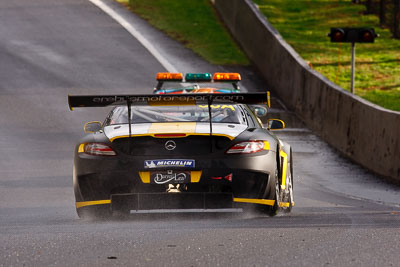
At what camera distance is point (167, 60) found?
3306 centimetres

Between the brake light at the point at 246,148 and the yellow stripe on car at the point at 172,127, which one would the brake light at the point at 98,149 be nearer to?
the yellow stripe on car at the point at 172,127

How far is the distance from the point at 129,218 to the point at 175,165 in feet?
2.95

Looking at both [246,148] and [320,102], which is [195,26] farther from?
[246,148]

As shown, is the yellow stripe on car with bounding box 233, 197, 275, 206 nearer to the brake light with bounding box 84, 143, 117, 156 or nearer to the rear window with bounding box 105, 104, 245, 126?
the rear window with bounding box 105, 104, 245, 126

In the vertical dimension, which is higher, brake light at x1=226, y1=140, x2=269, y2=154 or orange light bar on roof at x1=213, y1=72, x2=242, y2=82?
brake light at x1=226, y1=140, x2=269, y2=154

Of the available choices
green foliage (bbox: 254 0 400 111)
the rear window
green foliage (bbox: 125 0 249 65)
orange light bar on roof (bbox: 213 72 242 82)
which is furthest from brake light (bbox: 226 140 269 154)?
green foliage (bbox: 125 0 249 65)

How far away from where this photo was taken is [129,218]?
35.6ft

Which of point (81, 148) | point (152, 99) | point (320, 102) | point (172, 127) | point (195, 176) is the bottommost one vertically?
point (320, 102)

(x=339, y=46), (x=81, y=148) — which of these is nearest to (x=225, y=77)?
(x=81, y=148)

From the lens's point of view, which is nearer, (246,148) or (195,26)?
(246,148)

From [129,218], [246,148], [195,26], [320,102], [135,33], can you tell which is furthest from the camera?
[195,26]

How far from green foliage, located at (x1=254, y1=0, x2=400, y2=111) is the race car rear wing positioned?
1571 centimetres

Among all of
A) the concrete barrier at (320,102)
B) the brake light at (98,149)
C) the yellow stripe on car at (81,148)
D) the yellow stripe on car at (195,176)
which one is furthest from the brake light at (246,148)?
the concrete barrier at (320,102)

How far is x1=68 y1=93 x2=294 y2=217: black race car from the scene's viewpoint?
10305 mm
